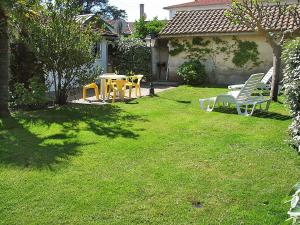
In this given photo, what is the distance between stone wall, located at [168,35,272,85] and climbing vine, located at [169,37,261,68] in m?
0.16

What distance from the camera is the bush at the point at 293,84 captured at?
700 cm

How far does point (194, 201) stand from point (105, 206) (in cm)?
118

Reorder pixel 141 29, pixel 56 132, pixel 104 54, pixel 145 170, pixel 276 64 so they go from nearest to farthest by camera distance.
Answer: pixel 145 170, pixel 56 132, pixel 276 64, pixel 104 54, pixel 141 29

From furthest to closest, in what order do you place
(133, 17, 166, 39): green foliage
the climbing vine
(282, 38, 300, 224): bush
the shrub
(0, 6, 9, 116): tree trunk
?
1. (133, 17, 166, 39): green foliage
2. the climbing vine
3. (0, 6, 9, 116): tree trunk
4. (282, 38, 300, 224): bush
5. the shrub

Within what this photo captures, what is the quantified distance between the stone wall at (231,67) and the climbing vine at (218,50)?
0.52ft

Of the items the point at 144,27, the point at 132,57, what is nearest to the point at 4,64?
the point at 132,57

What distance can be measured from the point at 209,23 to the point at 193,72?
3325mm

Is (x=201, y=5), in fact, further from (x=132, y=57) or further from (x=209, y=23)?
(x=209, y=23)

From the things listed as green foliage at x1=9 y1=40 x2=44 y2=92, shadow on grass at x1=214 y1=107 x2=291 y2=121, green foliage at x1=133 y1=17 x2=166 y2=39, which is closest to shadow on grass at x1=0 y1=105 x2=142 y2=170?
green foliage at x1=9 y1=40 x2=44 y2=92

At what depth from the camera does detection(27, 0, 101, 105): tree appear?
1157 centimetres

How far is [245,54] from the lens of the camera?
18.9 meters

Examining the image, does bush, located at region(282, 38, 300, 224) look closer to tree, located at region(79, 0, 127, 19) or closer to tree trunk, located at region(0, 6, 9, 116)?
Result: tree trunk, located at region(0, 6, 9, 116)

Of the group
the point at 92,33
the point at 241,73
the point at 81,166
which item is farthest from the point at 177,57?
the point at 81,166

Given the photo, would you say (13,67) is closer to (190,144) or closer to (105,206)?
(190,144)
